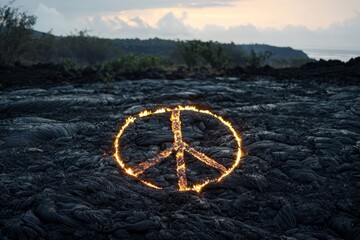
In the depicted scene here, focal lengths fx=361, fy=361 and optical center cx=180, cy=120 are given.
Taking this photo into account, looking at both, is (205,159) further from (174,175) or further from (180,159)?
(174,175)

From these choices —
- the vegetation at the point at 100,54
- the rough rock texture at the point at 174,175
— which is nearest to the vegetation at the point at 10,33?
the vegetation at the point at 100,54

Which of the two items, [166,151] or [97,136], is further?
[97,136]

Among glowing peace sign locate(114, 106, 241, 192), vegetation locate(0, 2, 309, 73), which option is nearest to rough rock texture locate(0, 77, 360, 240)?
glowing peace sign locate(114, 106, 241, 192)

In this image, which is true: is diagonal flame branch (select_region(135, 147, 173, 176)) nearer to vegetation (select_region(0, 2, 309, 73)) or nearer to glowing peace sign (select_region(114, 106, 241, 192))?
glowing peace sign (select_region(114, 106, 241, 192))

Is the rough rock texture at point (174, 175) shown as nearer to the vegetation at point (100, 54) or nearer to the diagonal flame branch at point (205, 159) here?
the diagonal flame branch at point (205, 159)

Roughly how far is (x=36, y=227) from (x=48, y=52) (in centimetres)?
3525

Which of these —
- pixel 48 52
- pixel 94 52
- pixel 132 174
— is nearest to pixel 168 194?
pixel 132 174

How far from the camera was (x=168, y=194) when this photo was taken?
477 cm

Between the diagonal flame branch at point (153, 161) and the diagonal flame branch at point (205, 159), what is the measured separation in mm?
325

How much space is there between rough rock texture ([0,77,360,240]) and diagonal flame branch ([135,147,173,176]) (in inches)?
5.4

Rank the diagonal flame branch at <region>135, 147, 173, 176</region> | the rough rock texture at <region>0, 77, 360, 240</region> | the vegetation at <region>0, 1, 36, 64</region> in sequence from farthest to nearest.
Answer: the vegetation at <region>0, 1, 36, 64</region> < the diagonal flame branch at <region>135, 147, 173, 176</region> < the rough rock texture at <region>0, 77, 360, 240</region>

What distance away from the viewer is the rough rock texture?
4.12 metres

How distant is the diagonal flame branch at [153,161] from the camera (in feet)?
17.9

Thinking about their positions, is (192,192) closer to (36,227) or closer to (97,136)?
(36,227)
